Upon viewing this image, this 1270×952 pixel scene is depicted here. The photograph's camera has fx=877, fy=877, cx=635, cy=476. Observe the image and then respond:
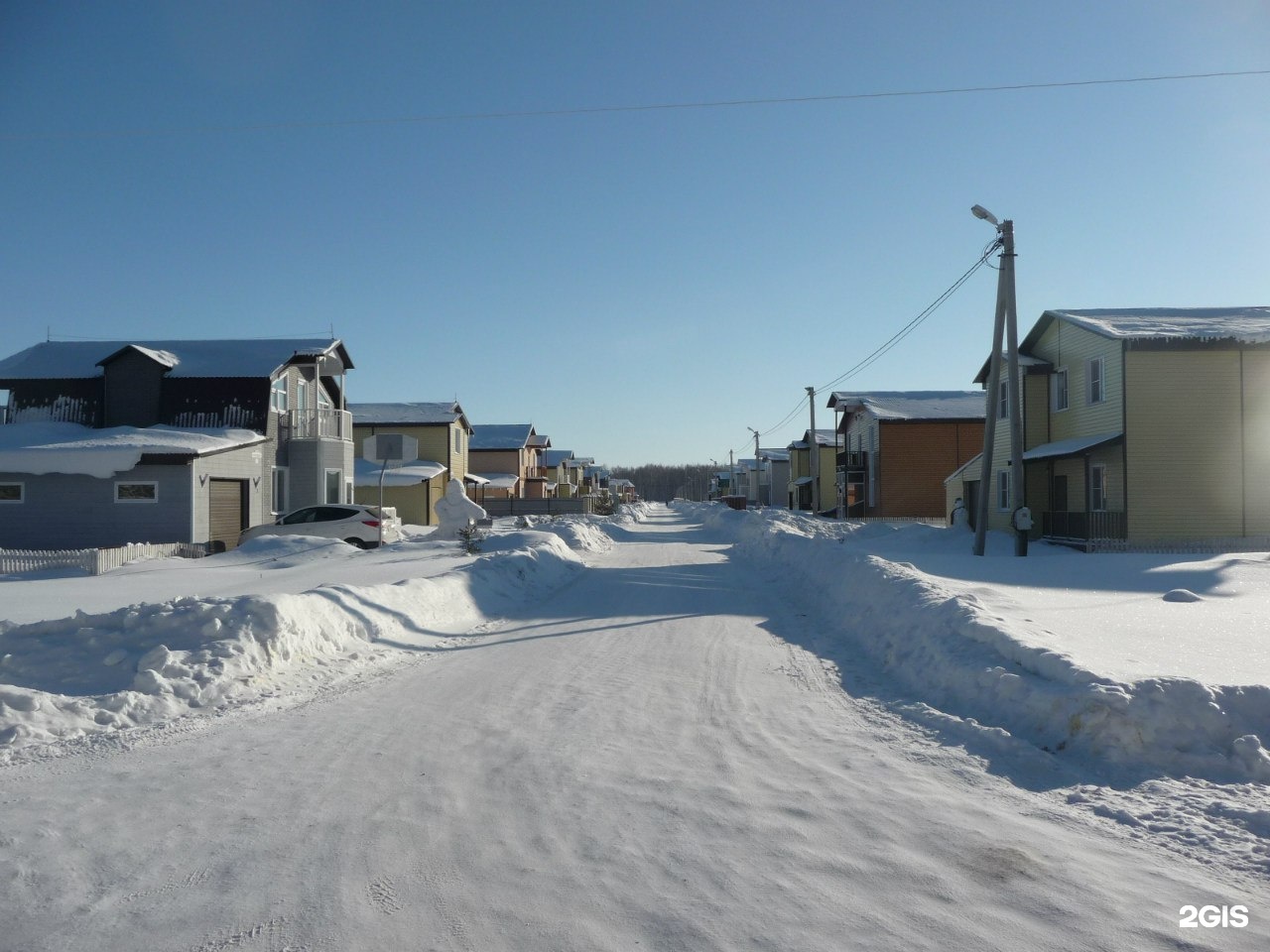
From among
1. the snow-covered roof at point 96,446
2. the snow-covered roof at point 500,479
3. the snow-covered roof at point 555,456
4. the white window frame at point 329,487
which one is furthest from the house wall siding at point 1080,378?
the snow-covered roof at point 555,456

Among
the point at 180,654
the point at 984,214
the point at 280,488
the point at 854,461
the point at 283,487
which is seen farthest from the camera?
the point at 854,461

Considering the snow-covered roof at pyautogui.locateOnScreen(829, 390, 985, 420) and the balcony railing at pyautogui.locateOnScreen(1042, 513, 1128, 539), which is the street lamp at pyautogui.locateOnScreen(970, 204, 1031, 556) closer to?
Result: the balcony railing at pyautogui.locateOnScreen(1042, 513, 1128, 539)

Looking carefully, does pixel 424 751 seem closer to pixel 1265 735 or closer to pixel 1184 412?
pixel 1265 735

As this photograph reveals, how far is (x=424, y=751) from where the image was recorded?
245 inches

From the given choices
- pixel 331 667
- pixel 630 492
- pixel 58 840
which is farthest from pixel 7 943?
pixel 630 492

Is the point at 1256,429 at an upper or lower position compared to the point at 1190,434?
upper

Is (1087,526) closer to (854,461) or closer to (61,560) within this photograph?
(854,461)

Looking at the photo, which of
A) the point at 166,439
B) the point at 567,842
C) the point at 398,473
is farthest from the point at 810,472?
the point at 567,842

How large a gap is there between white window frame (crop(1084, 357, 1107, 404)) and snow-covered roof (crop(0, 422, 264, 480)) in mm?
25193

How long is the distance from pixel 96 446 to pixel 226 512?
3.84 meters

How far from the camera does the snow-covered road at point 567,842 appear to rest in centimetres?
374

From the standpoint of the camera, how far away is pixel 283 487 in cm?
3073

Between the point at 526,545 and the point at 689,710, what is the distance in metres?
15.0

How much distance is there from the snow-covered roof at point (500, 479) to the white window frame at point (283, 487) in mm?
27857
